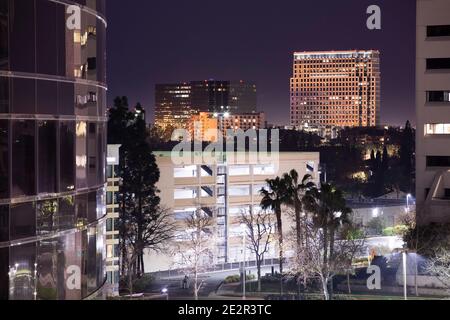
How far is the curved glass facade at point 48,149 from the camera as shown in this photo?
12906 millimetres

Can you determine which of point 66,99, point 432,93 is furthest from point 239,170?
point 66,99

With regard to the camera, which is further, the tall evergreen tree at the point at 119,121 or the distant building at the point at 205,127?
the distant building at the point at 205,127

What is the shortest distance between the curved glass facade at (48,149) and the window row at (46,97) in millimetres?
19

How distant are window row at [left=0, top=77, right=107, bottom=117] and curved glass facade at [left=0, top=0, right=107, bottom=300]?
0.02 m

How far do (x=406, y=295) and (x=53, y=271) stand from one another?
24.3m

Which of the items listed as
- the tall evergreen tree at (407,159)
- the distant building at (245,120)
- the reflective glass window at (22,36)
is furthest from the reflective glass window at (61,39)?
the distant building at (245,120)

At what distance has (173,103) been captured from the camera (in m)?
194

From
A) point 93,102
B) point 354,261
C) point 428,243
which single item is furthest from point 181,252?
point 93,102

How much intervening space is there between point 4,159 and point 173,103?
599 feet

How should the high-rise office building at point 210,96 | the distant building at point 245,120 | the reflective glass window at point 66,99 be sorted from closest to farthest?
the reflective glass window at point 66,99
the distant building at point 245,120
the high-rise office building at point 210,96

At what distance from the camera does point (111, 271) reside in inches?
1420

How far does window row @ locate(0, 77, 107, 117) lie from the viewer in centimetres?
1288

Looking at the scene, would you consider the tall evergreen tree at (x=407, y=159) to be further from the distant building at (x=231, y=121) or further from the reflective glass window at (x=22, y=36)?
the reflective glass window at (x=22, y=36)
